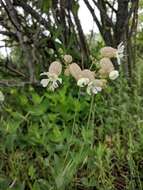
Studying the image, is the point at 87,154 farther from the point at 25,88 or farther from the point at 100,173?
the point at 25,88

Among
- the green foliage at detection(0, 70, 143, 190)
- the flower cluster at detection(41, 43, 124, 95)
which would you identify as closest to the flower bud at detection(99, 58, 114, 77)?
the flower cluster at detection(41, 43, 124, 95)

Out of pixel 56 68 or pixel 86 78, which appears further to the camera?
Answer: pixel 56 68

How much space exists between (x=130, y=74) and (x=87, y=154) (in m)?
1.43

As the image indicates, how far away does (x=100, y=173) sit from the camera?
73.0 inches

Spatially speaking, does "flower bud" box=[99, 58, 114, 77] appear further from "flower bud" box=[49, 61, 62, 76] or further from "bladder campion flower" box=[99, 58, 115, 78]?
"flower bud" box=[49, 61, 62, 76]

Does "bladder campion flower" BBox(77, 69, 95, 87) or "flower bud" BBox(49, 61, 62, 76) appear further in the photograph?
"flower bud" BBox(49, 61, 62, 76)

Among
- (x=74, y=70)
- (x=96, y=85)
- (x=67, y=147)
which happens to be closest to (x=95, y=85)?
(x=96, y=85)

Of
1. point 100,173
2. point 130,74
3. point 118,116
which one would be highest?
point 130,74

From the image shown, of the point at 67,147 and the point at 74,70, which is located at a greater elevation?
the point at 74,70

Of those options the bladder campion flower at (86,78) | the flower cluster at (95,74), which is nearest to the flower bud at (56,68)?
the flower cluster at (95,74)

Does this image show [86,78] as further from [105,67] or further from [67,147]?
[67,147]

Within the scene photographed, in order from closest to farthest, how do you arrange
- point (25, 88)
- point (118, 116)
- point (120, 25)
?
1. point (118, 116)
2. point (25, 88)
3. point (120, 25)

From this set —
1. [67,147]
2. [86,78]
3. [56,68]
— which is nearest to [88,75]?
[86,78]

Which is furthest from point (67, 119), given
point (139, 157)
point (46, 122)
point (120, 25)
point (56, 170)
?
point (120, 25)
